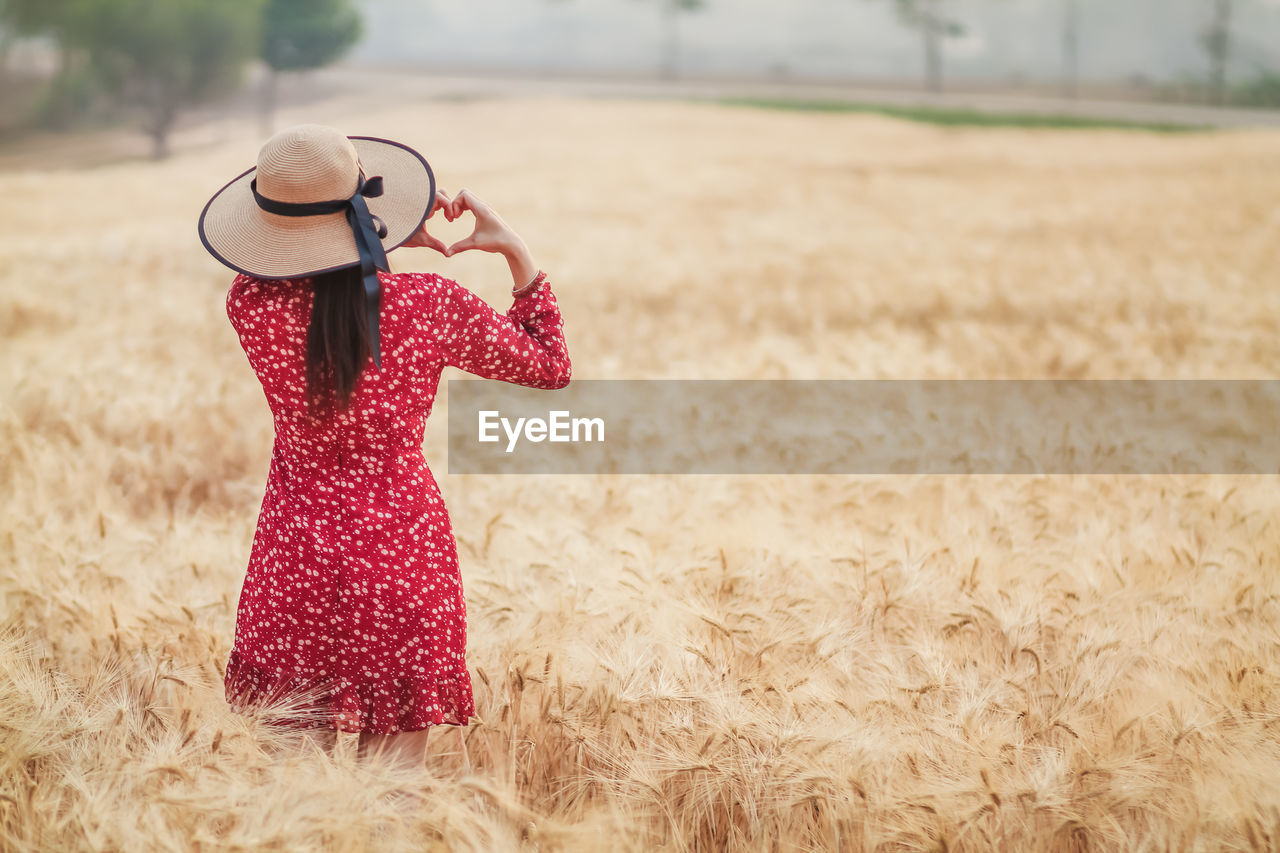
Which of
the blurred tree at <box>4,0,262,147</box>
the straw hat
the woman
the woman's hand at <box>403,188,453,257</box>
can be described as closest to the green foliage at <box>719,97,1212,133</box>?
the blurred tree at <box>4,0,262,147</box>

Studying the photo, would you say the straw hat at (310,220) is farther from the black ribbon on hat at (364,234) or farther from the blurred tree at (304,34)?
the blurred tree at (304,34)

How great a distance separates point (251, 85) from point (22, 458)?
126 ft

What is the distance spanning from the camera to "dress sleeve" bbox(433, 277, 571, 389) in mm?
1899

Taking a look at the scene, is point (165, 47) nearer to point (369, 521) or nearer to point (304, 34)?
point (304, 34)

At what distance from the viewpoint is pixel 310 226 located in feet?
5.88

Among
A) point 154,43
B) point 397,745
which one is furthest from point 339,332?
point 154,43

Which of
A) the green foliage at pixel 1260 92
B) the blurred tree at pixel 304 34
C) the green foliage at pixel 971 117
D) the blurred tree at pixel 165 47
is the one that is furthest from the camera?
the green foliage at pixel 1260 92

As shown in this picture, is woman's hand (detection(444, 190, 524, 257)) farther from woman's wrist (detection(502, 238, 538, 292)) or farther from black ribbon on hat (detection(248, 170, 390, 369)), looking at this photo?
black ribbon on hat (detection(248, 170, 390, 369))

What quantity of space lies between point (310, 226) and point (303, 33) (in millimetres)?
34690

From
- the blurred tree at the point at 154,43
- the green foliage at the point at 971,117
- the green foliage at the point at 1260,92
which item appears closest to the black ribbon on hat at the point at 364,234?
the green foliage at the point at 971,117

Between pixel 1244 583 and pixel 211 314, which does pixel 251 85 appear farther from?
pixel 1244 583

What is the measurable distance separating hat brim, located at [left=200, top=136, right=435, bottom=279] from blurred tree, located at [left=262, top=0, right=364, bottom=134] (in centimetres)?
3363

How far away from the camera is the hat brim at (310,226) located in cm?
178

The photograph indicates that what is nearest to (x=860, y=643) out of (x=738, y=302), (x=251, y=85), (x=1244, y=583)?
(x=1244, y=583)
